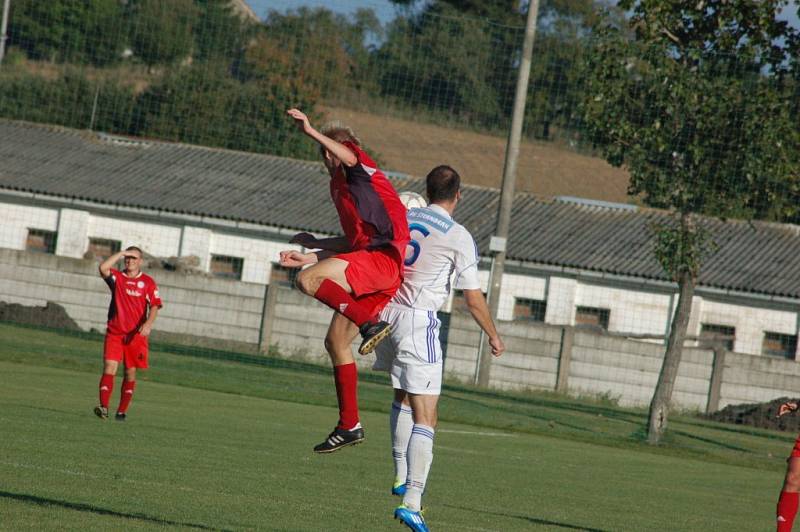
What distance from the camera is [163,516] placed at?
326 inches

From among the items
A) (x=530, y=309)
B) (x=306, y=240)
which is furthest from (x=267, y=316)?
(x=306, y=240)

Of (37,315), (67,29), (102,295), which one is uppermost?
(67,29)

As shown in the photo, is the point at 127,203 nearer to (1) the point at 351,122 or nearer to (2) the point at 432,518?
(1) the point at 351,122

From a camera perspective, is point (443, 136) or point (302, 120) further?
point (443, 136)

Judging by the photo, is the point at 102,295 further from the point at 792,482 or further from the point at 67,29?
the point at 792,482

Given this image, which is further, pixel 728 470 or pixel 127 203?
pixel 127 203

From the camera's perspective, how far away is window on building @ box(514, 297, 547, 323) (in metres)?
37.4

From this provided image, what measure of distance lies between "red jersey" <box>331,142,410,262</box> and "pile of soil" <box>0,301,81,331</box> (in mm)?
24363

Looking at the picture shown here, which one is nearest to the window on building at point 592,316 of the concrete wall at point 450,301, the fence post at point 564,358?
the concrete wall at point 450,301

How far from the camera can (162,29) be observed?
Answer: 30.1 metres

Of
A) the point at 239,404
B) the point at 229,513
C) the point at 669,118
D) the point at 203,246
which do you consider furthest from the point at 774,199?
the point at 203,246

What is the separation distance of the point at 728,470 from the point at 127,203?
86.8ft

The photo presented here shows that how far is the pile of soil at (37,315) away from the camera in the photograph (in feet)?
103

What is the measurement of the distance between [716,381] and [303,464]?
1908cm
